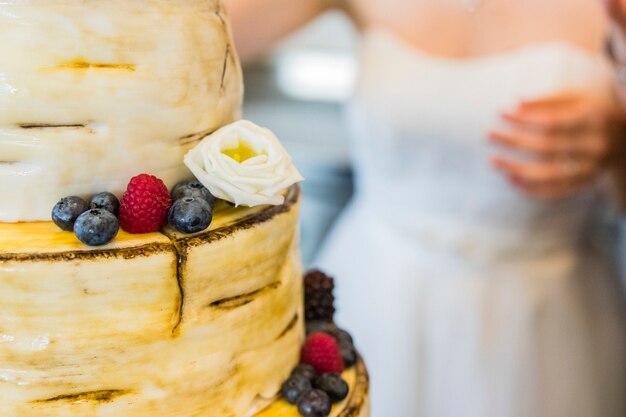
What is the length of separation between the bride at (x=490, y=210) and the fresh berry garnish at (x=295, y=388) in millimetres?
747

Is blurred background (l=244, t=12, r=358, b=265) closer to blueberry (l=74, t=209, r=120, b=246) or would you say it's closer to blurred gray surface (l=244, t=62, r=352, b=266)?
blurred gray surface (l=244, t=62, r=352, b=266)

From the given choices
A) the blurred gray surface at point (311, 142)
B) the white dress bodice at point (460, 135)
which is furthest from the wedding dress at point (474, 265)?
the blurred gray surface at point (311, 142)

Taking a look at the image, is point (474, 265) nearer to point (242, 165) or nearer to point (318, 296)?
point (318, 296)

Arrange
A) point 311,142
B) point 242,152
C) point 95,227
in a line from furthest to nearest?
point 311,142, point 242,152, point 95,227

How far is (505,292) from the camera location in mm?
1694

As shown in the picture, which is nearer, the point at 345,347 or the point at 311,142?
the point at 345,347

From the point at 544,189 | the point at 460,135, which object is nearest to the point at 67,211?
the point at 460,135

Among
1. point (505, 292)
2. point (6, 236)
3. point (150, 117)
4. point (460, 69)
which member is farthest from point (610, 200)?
point (6, 236)

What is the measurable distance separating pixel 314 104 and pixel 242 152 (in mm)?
3450

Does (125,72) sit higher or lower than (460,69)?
higher

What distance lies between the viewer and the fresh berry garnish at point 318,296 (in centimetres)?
105

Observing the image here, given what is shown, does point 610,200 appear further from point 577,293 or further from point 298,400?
point 298,400

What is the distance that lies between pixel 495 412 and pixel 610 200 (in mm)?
623

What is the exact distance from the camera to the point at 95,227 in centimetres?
71
